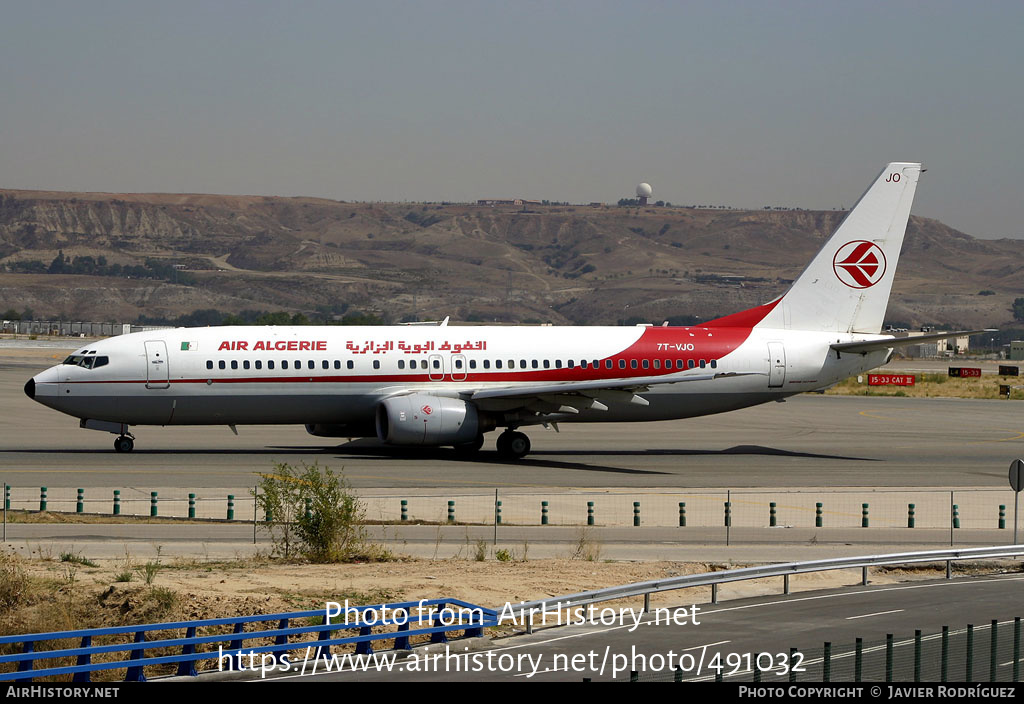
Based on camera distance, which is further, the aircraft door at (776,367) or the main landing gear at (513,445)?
the aircraft door at (776,367)

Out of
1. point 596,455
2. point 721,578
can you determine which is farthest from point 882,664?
point 596,455

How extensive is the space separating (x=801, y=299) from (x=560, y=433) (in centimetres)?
1259

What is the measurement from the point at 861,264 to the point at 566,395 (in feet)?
45.4

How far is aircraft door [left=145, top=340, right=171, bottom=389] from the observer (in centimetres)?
4394

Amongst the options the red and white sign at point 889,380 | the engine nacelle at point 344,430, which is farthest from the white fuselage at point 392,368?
the red and white sign at point 889,380

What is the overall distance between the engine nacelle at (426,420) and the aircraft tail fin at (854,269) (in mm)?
11404

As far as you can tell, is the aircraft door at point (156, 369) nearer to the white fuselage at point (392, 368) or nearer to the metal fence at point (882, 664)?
the white fuselage at point (392, 368)

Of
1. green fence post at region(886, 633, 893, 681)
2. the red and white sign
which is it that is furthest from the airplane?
the red and white sign

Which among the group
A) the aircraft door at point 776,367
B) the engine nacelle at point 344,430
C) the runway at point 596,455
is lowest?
the runway at point 596,455

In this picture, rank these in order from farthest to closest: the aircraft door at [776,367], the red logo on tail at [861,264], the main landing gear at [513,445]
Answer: the red logo on tail at [861,264] → the aircraft door at [776,367] → the main landing gear at [513,445]

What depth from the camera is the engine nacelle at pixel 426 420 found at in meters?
44.0

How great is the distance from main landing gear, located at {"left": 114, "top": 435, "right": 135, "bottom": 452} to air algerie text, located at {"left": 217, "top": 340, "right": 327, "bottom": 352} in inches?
193

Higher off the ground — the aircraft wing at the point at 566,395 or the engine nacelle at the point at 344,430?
the aircraft wing at the point at 566,395
